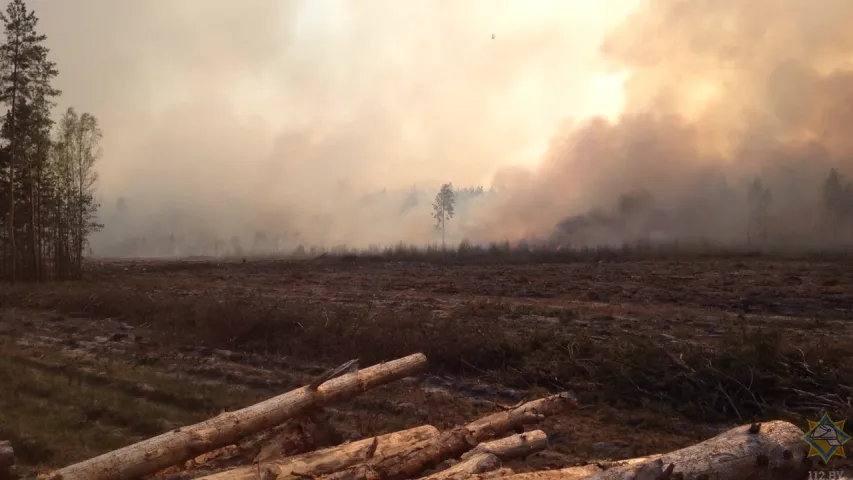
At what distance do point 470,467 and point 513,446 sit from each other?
97cm

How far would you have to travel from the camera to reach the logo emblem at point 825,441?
5.27 m

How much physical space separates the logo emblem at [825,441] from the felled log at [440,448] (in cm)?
300

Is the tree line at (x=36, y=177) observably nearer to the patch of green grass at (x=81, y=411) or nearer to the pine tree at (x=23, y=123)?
the pine tree at (x=23, y=123)

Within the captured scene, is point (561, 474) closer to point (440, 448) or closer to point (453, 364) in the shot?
point (440, 448)

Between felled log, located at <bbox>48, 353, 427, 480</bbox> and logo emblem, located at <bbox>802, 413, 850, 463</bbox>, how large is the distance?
5.23 meters

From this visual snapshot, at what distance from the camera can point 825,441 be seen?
19.3 feet

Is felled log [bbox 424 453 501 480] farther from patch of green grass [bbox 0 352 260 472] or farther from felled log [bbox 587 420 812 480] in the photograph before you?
patch of green grass [bbox 0 352 260 472]

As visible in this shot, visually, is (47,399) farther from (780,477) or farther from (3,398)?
(780,477)

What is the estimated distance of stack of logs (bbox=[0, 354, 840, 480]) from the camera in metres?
4.56

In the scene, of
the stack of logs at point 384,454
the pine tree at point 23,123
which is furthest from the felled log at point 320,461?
the pine tree at point 23,123

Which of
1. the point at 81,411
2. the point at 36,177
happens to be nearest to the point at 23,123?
the point at 36,177

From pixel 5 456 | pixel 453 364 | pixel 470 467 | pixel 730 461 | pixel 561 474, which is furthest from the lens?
pixel 453 364

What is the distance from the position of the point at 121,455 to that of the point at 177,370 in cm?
806

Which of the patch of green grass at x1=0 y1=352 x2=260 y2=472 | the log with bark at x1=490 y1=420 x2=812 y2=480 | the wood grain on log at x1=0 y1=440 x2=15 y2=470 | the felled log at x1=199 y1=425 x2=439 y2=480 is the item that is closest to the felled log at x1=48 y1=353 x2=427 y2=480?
the felled log at x1=199 y1=425 x2=439 y2=480
